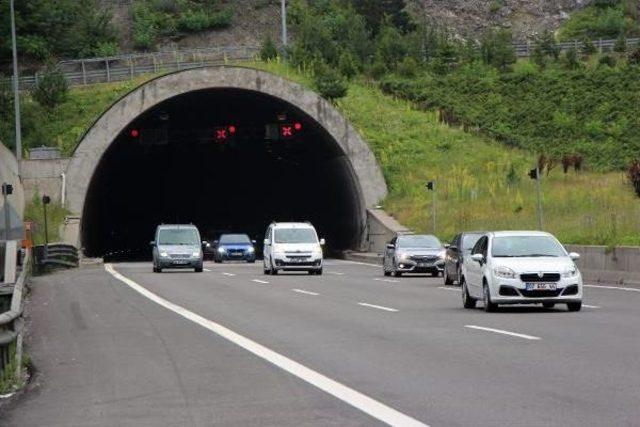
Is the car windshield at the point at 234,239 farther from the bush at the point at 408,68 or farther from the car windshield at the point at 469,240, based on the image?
the car windshield at the point at 469,240

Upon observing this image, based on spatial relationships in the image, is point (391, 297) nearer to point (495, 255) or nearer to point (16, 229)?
point (495, 255)

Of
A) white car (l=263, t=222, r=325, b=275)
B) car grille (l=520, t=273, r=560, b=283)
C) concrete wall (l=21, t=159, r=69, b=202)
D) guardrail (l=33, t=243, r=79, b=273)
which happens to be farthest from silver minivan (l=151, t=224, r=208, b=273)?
car grille (l=520, t=273, r=560, b=283)

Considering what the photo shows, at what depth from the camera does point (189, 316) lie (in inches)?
953

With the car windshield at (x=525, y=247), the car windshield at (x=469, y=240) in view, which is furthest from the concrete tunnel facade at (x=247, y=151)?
the car windshield at (x=525, y=247)

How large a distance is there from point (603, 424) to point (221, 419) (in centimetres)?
299

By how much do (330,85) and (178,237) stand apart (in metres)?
21.0

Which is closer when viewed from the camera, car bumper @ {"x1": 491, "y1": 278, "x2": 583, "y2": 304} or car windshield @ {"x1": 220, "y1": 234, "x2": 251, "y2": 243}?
car bumper @ {"x1": 491, "y1": 278, "x2": 583, "y2": 304}

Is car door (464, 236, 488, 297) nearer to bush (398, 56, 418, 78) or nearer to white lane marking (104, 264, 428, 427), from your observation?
white lane marking (104, 264, 428, 427)

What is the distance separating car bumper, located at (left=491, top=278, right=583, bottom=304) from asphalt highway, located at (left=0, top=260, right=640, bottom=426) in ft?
0.90

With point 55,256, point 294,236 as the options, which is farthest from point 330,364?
point 55,256

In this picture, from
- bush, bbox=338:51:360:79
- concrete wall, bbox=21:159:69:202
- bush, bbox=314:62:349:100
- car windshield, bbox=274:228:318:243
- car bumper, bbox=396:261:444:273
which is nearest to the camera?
car bumper, bbox=396:261:444:273

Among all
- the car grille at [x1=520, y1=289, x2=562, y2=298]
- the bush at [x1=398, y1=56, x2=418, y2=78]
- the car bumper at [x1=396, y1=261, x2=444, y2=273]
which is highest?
the bush at [x1=398, y1=56, x2=418, y2=78]

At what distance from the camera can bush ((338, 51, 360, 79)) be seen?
78.2 meters

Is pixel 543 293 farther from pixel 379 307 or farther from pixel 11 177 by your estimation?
pixel 11 177
